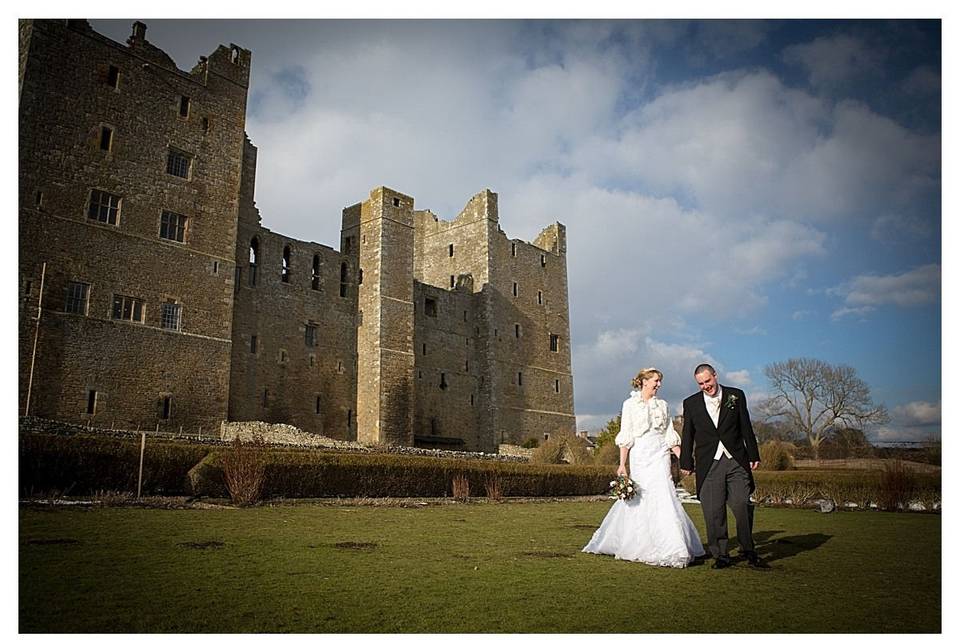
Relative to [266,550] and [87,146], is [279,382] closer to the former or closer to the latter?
[87,146]

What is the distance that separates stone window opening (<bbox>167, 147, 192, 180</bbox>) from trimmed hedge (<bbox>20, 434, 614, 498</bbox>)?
15.3 meters

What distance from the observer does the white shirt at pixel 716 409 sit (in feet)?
25.0

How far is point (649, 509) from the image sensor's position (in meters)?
7.71

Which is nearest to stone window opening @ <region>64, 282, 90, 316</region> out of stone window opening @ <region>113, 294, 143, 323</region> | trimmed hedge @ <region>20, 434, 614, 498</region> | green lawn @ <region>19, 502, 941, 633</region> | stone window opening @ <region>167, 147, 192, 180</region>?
stone window opening @ <region>113, 294, 143, 323</region>

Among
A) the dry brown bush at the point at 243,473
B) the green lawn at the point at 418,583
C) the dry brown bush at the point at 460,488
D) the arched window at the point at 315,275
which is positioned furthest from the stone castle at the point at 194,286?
the green lawn at the point at 418,583

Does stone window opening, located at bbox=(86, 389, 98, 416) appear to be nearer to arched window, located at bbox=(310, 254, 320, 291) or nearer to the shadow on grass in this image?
arched window, located at bbox=(310, 254, 320, 291)

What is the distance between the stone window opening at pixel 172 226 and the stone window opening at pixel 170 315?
2602 millimetres

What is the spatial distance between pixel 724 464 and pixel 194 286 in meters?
24.4

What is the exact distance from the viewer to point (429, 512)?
43.9 ft

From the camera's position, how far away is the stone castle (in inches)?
932

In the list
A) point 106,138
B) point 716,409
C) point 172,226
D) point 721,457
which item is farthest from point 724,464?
point 106,138

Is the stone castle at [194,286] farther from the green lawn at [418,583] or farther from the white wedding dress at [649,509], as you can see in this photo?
the white wedding dress at [649,509]

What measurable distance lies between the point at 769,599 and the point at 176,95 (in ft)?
94.1

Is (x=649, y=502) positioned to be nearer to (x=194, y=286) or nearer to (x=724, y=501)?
(x=724, y=501)
